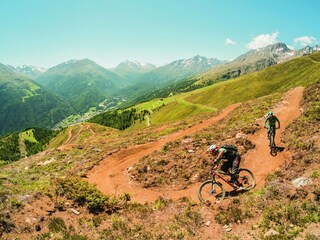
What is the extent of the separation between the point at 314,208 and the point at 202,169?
1258 centimetres

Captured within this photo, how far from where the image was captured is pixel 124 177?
92.6 feet

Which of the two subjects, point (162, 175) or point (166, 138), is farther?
point (166, 138)

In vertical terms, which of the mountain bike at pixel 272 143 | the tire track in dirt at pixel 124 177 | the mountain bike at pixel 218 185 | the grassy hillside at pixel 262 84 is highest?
the grassy hillside at pixel 262 84

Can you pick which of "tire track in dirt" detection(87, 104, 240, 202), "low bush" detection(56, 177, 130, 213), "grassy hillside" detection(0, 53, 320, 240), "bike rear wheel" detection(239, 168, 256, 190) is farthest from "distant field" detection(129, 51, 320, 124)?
"low bush" detection(56, 177, 130, 213)

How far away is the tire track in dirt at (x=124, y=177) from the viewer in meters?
22.6

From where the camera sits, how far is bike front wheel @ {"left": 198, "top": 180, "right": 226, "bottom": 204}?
1811 cm

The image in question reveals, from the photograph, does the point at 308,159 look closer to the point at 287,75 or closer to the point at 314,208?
the point at 314,208

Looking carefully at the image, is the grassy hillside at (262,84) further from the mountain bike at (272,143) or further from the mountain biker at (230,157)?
the mountain biker at (230,157)

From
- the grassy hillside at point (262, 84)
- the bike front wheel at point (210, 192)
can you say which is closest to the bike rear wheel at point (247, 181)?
the bike front wheel at point (210, 192)

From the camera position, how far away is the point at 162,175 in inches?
1019

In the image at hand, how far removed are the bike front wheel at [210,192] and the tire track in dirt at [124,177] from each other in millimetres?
2100

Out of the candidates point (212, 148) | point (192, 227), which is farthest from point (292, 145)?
point (192, 227)

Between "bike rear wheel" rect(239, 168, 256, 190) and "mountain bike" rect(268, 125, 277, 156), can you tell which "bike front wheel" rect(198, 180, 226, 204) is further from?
"mountain bike" rect(268, 125, 277, 156)

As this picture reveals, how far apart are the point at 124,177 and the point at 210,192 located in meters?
12.1
